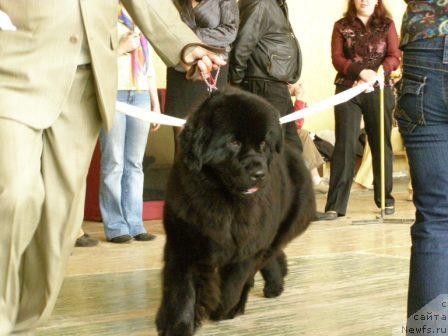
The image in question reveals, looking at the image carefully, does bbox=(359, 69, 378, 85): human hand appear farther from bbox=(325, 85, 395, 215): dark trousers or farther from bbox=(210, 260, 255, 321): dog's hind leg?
bbox=(210, 260, 255, 321): dog's hind leg

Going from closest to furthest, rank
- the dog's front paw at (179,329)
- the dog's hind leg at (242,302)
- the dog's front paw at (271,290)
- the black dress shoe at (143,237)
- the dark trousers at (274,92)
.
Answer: the dog's front paw at (179,329), the dog's hind leg at (242,302), the dog's front paw at (271,290), the black dress shoe at (143,237), the dark trousers at (274,92)

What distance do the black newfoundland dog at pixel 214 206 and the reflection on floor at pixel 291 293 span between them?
0.59 ft

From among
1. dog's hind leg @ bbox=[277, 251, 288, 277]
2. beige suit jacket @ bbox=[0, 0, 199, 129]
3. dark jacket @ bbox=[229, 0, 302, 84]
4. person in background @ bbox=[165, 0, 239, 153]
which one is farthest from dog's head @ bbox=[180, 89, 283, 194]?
dark jacket @ bbox=[229, 0, 302, 84]

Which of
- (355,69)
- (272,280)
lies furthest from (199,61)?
(355,69)

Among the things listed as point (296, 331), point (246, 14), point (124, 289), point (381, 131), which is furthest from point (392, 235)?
point (296, 331)

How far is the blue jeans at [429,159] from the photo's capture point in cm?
246

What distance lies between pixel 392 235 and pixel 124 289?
2.59 meters

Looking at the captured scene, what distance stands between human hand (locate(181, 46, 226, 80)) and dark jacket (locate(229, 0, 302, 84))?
328 cm

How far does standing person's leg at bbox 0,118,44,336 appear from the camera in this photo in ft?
8.12

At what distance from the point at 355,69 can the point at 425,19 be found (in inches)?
182

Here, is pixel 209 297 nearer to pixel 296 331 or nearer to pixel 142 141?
pixel 296 331

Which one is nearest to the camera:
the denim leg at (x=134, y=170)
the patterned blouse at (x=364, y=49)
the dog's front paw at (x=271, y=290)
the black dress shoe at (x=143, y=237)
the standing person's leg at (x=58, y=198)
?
the standing person's leg at (x=58, y=198)

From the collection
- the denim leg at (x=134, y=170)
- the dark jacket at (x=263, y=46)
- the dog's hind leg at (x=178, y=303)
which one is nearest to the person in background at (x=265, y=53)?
the dark jacket at (x=263, y=46)

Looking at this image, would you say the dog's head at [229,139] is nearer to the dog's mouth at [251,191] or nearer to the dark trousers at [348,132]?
the dog's mouth at [251,191]
